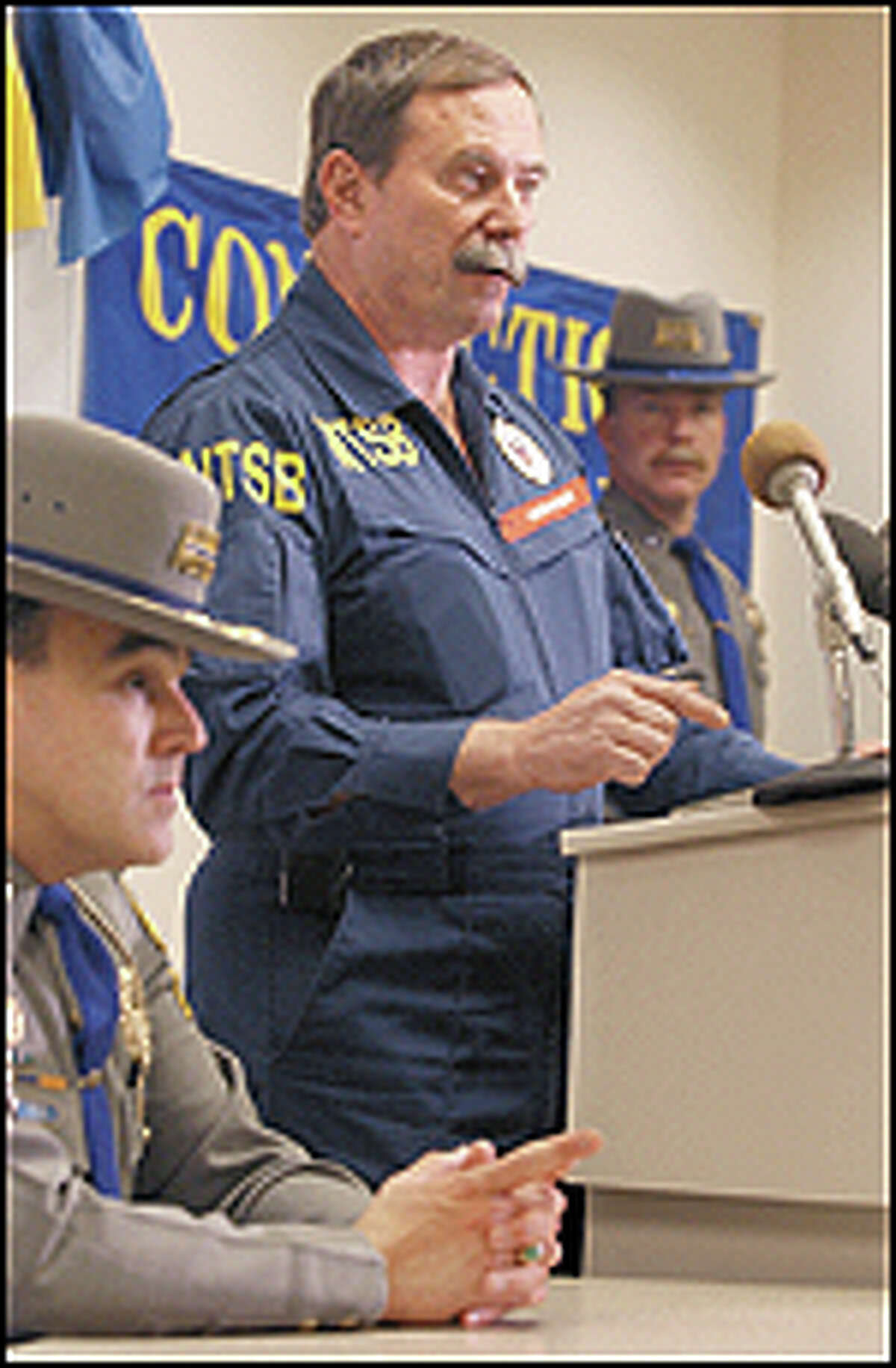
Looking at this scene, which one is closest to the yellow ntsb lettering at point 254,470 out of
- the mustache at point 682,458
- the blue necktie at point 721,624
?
the blue necktie at point 721,624

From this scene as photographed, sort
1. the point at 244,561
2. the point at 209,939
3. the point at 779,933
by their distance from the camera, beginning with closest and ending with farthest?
the point at 779,933, the point at 244,561, the point at 209,939

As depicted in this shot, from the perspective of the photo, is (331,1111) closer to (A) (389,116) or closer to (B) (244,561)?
(B) (244,561)

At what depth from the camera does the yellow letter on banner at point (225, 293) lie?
3.22m

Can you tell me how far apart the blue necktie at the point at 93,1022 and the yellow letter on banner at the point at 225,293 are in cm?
184

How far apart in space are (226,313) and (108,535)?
6.32 ft

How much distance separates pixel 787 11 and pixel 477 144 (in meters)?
0.38

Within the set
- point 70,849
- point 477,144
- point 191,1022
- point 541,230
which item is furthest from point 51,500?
point 541,230

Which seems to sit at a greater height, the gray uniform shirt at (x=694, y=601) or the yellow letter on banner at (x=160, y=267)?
the yellow letter on banner at (x=160, y=267)

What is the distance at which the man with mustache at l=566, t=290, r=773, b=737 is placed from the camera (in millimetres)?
3189

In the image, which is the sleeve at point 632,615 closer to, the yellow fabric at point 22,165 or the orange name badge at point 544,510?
the orange name badge at point 544,510

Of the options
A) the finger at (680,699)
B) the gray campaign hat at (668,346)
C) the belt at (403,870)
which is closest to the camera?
the finger at (680,699)

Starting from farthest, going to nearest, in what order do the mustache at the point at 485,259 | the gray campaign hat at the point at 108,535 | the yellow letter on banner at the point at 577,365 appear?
1. the yellow letter on banner at the point at 577,365
2. the mustache at the point at 485,259
3. the gray campaign hat at the point at 108,535

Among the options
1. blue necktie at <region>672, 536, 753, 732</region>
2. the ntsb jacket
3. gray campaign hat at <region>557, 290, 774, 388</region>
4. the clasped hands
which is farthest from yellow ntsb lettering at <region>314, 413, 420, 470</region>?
gray campaign hat at <region>557, 290, 774, 388</region>

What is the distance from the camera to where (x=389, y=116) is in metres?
2.21
